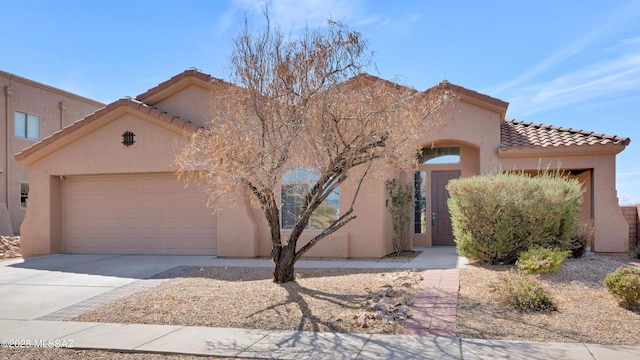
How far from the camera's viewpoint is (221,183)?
9094mm

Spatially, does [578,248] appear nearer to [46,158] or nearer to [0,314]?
[0,314]

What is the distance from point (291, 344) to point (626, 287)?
4650mm

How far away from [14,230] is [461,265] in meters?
20.1

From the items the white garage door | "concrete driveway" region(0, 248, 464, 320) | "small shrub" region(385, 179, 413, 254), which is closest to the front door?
"concrete driveway" region(0, 248, 464, 320)

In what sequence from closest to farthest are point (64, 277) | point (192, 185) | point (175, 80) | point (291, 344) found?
1. point (291, 344)
2. point (64, 277)
3. point (192, 185)
4. point (175, 80)

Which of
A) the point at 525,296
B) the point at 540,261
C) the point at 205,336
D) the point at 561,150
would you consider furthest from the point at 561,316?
the point at 561,150

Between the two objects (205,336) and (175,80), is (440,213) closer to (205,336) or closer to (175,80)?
(175,80)

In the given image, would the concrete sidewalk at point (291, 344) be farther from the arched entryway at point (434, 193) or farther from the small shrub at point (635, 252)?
the arched entryway at point (434, 193)

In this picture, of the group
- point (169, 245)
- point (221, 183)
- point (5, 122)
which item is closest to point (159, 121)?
point (169, 245)

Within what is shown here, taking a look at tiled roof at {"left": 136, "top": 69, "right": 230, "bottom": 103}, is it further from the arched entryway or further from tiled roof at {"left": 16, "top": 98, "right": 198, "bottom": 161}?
the arched entryway

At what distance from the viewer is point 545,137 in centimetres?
1463

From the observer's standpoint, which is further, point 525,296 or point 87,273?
point 87,273

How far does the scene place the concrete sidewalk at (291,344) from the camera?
591 cm

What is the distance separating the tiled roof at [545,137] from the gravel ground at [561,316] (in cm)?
545
